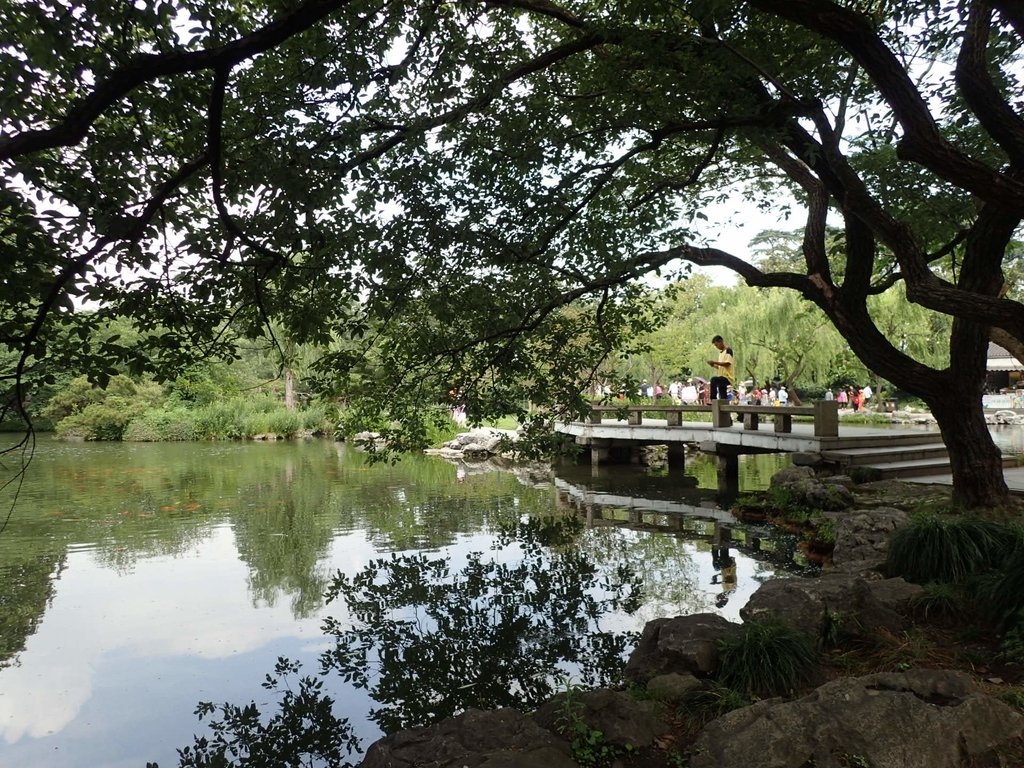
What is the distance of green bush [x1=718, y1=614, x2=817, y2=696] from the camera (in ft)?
13.2

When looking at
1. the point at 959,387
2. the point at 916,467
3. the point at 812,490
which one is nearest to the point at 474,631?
the point at 959,387

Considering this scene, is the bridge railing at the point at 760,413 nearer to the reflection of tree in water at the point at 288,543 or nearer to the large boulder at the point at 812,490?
the large boulder at the point at 812,490

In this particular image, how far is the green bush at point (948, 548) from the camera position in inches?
212

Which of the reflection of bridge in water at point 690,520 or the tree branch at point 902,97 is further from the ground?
the tree branch at point 902,97

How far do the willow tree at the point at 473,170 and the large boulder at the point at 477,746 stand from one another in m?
2.48

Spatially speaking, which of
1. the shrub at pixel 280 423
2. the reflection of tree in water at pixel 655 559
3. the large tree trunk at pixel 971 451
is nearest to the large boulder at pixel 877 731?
the reflection of tree in water at pixel 655 559

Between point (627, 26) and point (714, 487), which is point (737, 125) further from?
point (714, 487)

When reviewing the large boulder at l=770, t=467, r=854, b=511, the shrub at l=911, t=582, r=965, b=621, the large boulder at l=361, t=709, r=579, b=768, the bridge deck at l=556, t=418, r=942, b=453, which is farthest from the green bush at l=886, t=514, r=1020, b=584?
the bridge deck at l=556, t=418, r=942, b=453

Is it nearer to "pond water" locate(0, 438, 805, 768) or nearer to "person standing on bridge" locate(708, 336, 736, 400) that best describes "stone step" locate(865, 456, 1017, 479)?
"pond water" locate(0, 438, 805, 768)

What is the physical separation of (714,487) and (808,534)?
6304 mm

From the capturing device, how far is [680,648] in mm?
4422

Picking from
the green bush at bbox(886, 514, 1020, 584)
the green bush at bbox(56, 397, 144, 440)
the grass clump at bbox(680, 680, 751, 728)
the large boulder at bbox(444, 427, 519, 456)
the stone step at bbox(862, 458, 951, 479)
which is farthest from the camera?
the green bush at bbox(56, 397, 144, 440)

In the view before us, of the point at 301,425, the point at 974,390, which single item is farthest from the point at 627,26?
the point at 301,425

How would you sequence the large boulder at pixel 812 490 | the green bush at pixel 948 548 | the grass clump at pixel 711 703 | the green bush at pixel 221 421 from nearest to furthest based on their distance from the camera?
the grass clump at pixel 711 703 < the green bush at pixel 948 548 < the large boulder at pixel 812 490 < the green bush at pixel 221 421
